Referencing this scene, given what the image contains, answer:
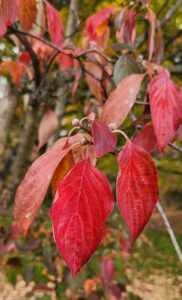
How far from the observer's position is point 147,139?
2.24ft

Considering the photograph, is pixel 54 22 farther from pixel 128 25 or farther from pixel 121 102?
pixel 121 102

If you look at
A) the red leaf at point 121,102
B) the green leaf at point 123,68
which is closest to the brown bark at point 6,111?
the green leaf at point 123,68

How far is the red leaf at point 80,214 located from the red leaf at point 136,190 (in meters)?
0.02

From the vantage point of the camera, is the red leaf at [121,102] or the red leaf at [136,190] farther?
the red leaf at [121,102]

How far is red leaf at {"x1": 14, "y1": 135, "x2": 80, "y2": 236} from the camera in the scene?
1.46ft

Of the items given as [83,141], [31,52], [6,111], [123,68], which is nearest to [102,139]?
[83,141]

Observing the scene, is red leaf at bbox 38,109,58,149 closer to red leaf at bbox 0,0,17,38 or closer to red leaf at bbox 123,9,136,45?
red leaf at bbox 123,9,136,45

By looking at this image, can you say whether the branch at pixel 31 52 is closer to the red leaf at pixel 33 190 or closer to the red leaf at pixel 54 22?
the red leaf at pixel 54 22

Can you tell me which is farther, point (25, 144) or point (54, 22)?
point (25, 144)

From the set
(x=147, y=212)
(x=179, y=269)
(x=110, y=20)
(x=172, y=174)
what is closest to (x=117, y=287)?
(x=110, y=20)

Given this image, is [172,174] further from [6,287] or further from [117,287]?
[117,287]

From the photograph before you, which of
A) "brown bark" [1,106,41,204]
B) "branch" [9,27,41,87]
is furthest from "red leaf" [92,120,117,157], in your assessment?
Answer: "brown bark" [1,106,41,204]

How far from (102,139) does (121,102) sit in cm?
18

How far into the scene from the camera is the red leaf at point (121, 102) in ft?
2.06
